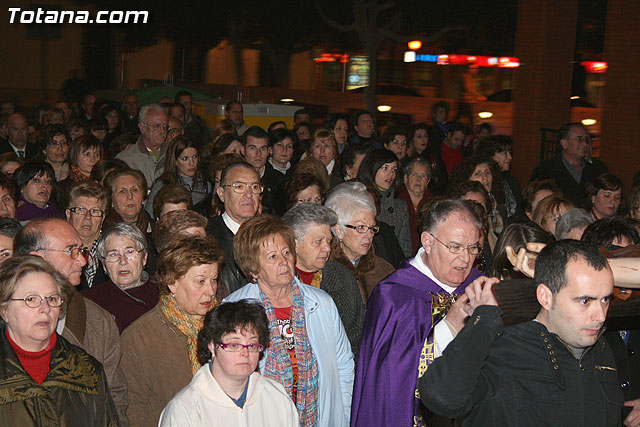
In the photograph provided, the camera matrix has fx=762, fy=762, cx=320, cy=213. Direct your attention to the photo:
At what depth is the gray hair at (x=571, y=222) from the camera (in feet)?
19.4

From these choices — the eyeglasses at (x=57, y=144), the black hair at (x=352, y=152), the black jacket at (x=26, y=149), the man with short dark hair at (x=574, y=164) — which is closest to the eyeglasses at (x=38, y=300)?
the black hair at (x=352, y=152)

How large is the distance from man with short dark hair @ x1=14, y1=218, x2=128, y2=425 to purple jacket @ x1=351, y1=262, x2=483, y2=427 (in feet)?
4.52

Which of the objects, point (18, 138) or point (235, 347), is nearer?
point (235, 347)

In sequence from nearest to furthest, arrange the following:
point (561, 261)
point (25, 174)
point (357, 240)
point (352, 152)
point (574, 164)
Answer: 1. point (561, 261)
2. point (357, 240)
3. point (25, 174)
4. point (352, 152)
5. point (574, 164)

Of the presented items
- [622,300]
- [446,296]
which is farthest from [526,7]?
[622,300]

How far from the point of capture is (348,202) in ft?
19.1

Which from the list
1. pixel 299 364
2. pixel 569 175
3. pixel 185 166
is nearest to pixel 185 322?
pixel 299 364

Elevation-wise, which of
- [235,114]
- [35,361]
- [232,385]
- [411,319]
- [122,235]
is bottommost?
[232,385]

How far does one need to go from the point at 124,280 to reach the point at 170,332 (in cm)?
99

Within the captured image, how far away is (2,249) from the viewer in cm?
483

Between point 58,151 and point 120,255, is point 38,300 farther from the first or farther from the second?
point 58,151

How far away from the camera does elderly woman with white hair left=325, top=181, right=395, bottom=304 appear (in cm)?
565

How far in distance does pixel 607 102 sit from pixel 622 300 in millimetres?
10576

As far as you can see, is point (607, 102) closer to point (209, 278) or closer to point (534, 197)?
point (534, 197)
